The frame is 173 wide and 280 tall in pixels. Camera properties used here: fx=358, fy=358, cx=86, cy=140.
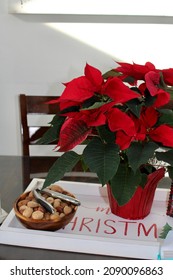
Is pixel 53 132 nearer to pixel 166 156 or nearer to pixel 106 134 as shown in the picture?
pixel 106 134

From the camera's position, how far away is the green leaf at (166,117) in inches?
31.5

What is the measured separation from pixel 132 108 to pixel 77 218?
1.17 ft

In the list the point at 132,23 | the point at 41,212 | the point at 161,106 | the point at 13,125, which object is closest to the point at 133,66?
the point at 161,106

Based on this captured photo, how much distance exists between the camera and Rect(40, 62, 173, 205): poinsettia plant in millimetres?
747

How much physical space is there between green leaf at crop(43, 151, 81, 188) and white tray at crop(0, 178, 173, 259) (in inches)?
5.6

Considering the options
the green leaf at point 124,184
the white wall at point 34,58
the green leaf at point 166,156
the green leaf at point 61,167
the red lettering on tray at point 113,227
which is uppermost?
the white wall at point 34,58

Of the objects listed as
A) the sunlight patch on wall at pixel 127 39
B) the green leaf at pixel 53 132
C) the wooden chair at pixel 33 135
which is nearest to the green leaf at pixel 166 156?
the green leaf at pixel 53 132

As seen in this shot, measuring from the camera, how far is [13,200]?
105 cm

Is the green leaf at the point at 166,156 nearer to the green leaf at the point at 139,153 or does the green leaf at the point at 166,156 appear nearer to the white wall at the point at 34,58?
the green leaf at the point at 139,153

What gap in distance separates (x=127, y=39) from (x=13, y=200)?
4.62 feet

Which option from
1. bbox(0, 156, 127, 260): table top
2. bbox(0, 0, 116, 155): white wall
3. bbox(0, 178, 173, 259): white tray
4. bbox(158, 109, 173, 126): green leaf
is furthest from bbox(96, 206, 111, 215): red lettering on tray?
bbox(0, 0, 116, 155): white wall

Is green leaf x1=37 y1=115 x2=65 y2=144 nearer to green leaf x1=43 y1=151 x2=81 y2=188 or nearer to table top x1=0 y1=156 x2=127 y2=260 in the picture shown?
green leaf x1=43 y1=151 x2=81 y2=188

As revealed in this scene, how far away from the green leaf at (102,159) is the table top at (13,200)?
21 cm

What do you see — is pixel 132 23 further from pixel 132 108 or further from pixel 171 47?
pixel 132 108
